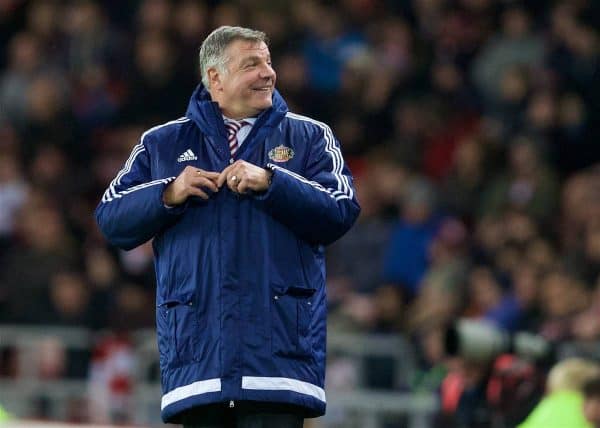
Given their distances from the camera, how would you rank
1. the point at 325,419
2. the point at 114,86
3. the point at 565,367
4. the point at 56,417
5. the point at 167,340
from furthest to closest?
the point at 114,86
the point at 56,417
the point at 325,419
the point at 565,367
the point at 167,340

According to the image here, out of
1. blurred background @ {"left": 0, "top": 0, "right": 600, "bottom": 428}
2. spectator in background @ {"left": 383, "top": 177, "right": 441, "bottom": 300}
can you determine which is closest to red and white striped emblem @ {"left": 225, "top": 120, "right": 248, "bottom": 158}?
blurred background @ {"left": 0, "top": 0, "right": 600, "bottom": 428}

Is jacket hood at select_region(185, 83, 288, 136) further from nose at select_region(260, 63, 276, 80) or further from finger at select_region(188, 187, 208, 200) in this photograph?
finger at select_region(188, 187, 208, 200)

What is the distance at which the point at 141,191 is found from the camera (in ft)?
14.5

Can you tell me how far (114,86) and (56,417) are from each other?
3313mm

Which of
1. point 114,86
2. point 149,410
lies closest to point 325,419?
point 149,410

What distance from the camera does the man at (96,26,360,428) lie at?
4301 millimetres

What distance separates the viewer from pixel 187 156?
14.8ft

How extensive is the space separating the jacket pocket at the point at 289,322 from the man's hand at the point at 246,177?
11.3 inches

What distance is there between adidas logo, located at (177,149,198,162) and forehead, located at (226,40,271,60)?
29 cm

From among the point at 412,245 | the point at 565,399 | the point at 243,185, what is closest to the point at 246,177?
the point at 243,185

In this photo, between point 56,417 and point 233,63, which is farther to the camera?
point 56,417

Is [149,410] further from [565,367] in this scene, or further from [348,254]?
[565,367]

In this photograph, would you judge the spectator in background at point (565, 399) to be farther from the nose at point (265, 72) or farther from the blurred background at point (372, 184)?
the nose at point (265, 72)

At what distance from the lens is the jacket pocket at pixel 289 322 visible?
4.33m
